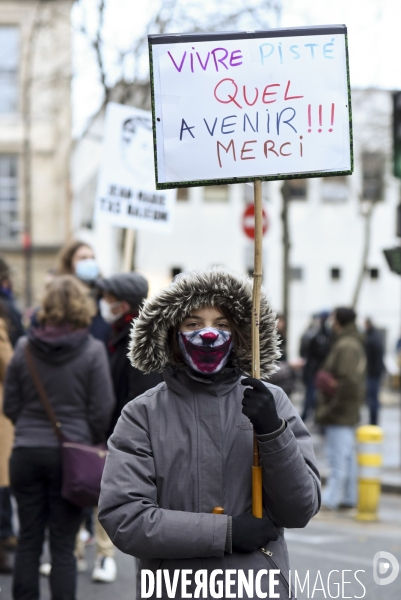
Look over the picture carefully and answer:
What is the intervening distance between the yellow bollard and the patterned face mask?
704cm

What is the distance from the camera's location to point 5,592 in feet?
21.4

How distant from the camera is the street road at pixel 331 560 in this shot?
6.64 m

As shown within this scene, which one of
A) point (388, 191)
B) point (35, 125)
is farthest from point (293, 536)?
point (35, 125)

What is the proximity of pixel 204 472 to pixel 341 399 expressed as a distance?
7362mm

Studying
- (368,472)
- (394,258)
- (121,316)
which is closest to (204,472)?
(121,316)

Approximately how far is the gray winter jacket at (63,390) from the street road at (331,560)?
125 centimetres

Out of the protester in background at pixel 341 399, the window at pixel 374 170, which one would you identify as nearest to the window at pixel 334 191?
the window at pixel 374 170

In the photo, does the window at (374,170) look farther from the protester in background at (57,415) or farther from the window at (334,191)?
the protester in background at (57,415)

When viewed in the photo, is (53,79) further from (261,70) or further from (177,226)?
(177,226)

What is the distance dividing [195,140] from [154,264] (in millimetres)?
31800

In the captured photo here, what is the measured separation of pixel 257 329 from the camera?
11.0ft

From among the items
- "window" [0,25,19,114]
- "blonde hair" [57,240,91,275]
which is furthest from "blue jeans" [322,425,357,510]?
"window" [0,25,19,114]

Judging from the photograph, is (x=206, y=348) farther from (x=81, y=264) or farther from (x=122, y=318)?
(x=81, y=264)

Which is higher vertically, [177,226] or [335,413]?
[177,226]
